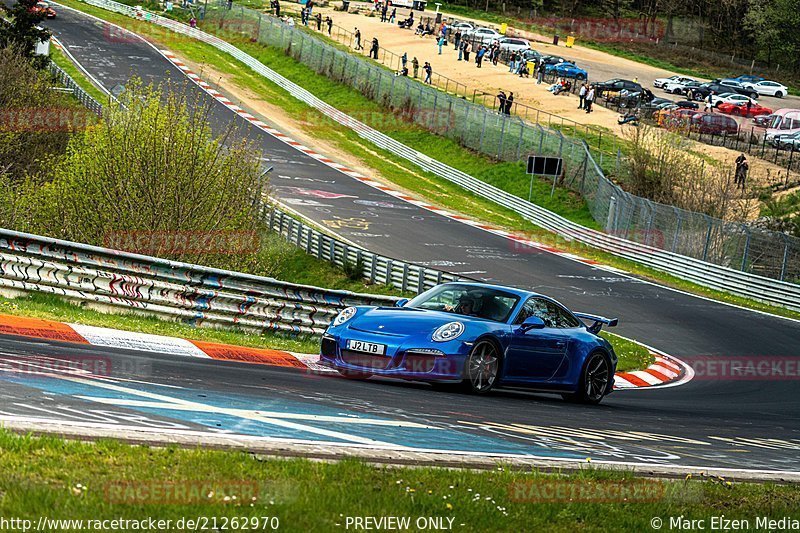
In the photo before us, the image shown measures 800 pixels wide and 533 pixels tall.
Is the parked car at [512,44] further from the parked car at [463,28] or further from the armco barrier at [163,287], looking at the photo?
the armco barrier at [163,287]

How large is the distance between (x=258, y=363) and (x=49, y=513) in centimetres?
822

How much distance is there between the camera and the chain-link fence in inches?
1384

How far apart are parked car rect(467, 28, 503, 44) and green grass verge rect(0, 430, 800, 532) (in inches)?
3227

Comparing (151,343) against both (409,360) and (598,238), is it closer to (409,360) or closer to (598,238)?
(409,360)

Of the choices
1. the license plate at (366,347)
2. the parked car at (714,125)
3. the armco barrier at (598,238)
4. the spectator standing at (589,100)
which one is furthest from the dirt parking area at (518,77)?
the license plate at (366,347)

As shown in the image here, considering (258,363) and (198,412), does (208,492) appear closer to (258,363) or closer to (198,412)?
(198,412)

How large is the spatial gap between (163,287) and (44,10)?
57.6 m

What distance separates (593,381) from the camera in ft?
47.0

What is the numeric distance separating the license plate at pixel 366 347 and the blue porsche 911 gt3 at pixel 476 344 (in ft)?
0.04

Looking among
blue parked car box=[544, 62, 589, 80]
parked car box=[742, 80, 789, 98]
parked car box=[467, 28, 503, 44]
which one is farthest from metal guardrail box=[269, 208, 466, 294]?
parked car box=[742, 80, 789, 98]

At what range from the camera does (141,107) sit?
27.1 metres

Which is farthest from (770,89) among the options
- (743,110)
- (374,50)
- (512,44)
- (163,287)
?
(163,287)

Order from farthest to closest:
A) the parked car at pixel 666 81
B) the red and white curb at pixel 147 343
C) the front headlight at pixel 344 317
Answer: the parked car at pixel 666 81, the front headlight at pixel 344 317, the red and white curb at pixel 147 343

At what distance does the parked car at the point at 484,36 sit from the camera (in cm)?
8744
